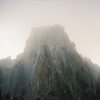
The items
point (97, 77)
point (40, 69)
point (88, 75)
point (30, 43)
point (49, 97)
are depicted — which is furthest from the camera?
point (30, 43)

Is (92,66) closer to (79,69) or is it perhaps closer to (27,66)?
(79,69)

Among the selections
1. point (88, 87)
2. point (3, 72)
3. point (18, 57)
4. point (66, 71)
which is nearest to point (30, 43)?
point (18, 57)

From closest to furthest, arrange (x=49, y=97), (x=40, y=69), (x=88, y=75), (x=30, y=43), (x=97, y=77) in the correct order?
(x=49, y=97)
(x=40, y=69)
(x=88, y=75)
(x=97, y=77)
(x=30, y=43)

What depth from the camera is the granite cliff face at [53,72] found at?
12250 centimetres

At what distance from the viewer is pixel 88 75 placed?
140 metres

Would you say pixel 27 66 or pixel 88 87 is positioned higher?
pixel 27 66

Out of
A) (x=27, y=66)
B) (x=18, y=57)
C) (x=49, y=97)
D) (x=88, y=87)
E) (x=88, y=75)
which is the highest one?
(x=18, y=57)

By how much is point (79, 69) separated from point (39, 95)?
33.3 metres

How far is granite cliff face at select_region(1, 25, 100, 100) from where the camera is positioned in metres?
122

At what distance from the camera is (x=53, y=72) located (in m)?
128

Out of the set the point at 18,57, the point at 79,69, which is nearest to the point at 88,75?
the point at 79,69

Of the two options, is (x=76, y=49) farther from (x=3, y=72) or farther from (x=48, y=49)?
(x=3, y=72)

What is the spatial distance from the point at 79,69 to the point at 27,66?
3448 cm

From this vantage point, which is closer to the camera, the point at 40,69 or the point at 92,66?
the point at 40,69
